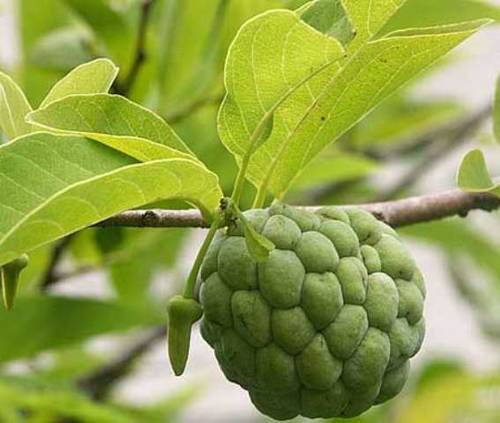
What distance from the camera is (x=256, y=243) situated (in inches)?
39.5

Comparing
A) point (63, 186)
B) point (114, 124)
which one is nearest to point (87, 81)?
point (114, 124)

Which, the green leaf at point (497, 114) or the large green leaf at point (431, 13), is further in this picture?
the large green leaf at point (431, 13)

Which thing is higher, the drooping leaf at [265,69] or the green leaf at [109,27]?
the drooping leaf at [265,69]

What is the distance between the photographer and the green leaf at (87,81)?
1.01 meters

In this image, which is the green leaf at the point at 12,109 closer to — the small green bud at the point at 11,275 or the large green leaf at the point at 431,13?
the small green bud at the point at 11,275

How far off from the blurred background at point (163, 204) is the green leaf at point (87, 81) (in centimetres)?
40

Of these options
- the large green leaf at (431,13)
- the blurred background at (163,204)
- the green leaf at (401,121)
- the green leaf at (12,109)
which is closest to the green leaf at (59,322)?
the blurred background at (163,204)

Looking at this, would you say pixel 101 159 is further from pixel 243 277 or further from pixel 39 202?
pixel 243 277

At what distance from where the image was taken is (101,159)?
0.95 m

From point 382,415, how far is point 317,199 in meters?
0.64

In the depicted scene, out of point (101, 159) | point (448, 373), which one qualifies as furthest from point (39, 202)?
point (448, 373)

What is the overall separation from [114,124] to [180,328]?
18cm

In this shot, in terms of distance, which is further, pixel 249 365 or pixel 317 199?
pixel 317 199

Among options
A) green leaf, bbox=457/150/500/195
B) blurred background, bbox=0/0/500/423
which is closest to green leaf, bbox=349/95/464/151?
blurred background, bbox=0/0/500/423
